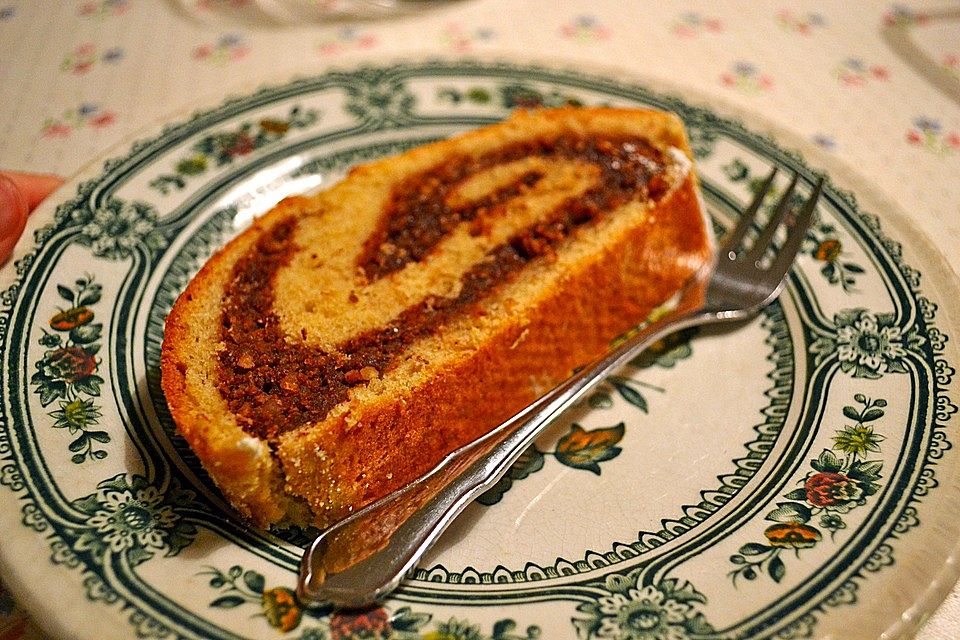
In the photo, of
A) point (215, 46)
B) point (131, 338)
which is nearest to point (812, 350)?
point (131, 338)

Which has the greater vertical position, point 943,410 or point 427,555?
point 943,410

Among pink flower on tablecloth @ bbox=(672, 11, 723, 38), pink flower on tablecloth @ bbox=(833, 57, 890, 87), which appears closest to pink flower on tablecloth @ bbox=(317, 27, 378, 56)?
pink flower on tablecloth @ bbox=(672, 11, 723, 38)

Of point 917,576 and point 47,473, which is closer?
point 917,576

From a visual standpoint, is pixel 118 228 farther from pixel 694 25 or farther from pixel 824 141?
pixel 694 25

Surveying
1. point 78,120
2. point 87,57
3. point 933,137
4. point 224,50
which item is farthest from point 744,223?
point 87,57

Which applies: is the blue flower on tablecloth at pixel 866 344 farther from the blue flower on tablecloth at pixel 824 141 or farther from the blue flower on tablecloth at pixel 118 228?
the blue flower on tablecloth at pixel 118 228

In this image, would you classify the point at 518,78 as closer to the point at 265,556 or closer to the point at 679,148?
the point at 679,148
